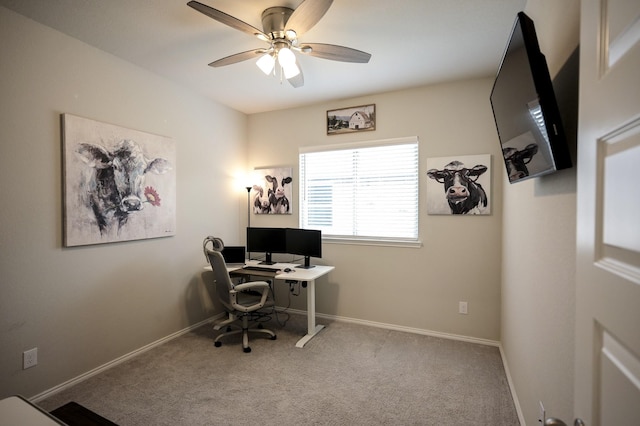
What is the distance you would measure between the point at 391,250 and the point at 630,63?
3082mm

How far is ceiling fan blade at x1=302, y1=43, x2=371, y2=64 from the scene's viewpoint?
2074mm

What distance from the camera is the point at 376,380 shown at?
248cm

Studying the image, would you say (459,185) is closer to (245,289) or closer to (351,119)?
(351,119)

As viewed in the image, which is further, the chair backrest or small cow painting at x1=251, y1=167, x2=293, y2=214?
small cow painting at x1=251, y1=167, x2=293, y2=214

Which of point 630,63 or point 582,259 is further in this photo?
point 582,259

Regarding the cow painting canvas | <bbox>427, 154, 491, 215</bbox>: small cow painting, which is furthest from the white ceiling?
<bbox>427, 154, 491, 215</bbox>: small cow painting

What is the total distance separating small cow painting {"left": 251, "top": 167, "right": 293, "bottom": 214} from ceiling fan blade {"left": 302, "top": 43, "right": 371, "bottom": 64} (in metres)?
2.04

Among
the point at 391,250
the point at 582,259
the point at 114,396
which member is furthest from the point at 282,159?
the point at 582,259

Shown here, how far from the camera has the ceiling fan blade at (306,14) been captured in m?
1.64

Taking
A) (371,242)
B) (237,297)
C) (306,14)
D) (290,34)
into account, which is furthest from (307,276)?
(306,14)

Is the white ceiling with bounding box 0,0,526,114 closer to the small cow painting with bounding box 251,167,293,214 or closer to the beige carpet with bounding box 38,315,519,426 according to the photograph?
the small cow painting with bounding box 251,167,293,214

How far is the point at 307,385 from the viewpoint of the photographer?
2.41m

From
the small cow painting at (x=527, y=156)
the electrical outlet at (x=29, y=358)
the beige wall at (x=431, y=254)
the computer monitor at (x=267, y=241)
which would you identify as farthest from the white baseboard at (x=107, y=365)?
the small cow painting at (x=527, y=156)

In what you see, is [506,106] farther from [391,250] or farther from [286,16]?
[391,250]
